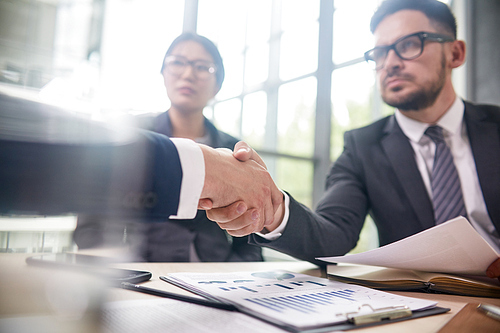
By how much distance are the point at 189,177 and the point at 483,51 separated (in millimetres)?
2346

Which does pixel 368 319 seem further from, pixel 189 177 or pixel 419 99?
pixel 419 99

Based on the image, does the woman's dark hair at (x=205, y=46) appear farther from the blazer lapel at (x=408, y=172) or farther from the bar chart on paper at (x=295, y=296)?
the bar chart on paper at (x=295, y=296)

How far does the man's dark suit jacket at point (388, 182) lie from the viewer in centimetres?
97

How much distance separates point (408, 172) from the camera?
1.06 meters

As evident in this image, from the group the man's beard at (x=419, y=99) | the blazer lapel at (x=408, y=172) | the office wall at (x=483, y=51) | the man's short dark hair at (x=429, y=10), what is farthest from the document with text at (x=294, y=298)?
the office wall at (x=483, y=51)

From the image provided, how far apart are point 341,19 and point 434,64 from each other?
1726mm

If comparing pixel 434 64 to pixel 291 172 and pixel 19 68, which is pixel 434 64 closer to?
pixel 19 68

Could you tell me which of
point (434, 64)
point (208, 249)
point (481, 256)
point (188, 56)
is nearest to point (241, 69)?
point (188, 56)

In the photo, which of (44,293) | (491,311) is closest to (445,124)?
(491,311)

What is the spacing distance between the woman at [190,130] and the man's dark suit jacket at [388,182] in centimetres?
38

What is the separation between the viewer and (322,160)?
274cm

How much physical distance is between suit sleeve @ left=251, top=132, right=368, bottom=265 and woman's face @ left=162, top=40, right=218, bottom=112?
688mm

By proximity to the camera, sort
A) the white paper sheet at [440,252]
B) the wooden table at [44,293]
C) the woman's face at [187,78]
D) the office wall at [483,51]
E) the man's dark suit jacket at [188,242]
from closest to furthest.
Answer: the wooden table at [44,293], the white paper sheet at [440,252], the man's dark suit jacket at [188,242], the woman's face at [187,78], the office wall at [483,51]

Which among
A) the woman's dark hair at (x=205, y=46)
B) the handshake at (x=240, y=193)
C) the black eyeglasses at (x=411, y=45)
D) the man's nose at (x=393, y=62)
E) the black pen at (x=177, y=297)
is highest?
the woman's dark hair at (x=205, y=46)
